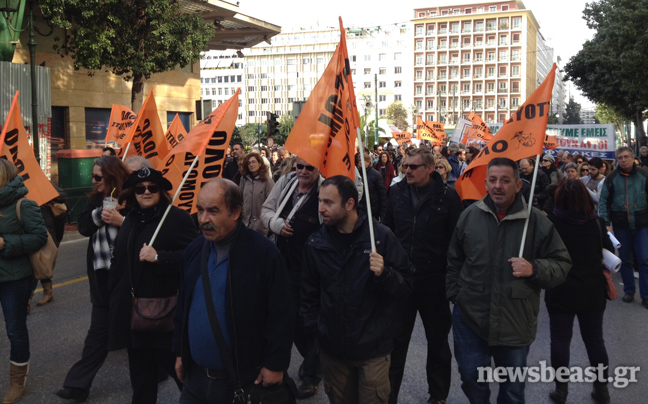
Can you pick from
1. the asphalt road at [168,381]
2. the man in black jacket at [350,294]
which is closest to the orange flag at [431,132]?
the asphalt road at [168,381]

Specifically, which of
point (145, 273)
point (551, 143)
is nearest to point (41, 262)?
point (145, 273)

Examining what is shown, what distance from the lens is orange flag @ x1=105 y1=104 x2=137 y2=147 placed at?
1138cm

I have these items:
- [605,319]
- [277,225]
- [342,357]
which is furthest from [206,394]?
[605,319]

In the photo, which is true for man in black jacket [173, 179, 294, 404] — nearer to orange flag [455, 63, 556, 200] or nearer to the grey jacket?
the grey jacket

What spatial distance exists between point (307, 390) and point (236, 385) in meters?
2.08

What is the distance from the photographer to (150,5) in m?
18.5

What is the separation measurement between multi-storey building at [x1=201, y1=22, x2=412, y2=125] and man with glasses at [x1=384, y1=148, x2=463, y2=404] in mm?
112309

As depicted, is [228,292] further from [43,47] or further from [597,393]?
[43,47]

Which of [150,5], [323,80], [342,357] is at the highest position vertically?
[150,5]

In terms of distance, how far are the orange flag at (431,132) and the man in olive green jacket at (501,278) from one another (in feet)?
71.3

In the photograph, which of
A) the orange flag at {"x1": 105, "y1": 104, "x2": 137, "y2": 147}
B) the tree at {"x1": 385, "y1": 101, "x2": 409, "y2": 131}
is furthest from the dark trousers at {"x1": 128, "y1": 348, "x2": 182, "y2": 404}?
the tree at {"x1": 385, "y1": 101, "x2": 409, "y2": 131}

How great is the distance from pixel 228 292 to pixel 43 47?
20372 mm

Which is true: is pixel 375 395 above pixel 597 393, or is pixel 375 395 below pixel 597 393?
above

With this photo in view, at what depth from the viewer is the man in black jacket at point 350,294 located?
3428 millimetres
